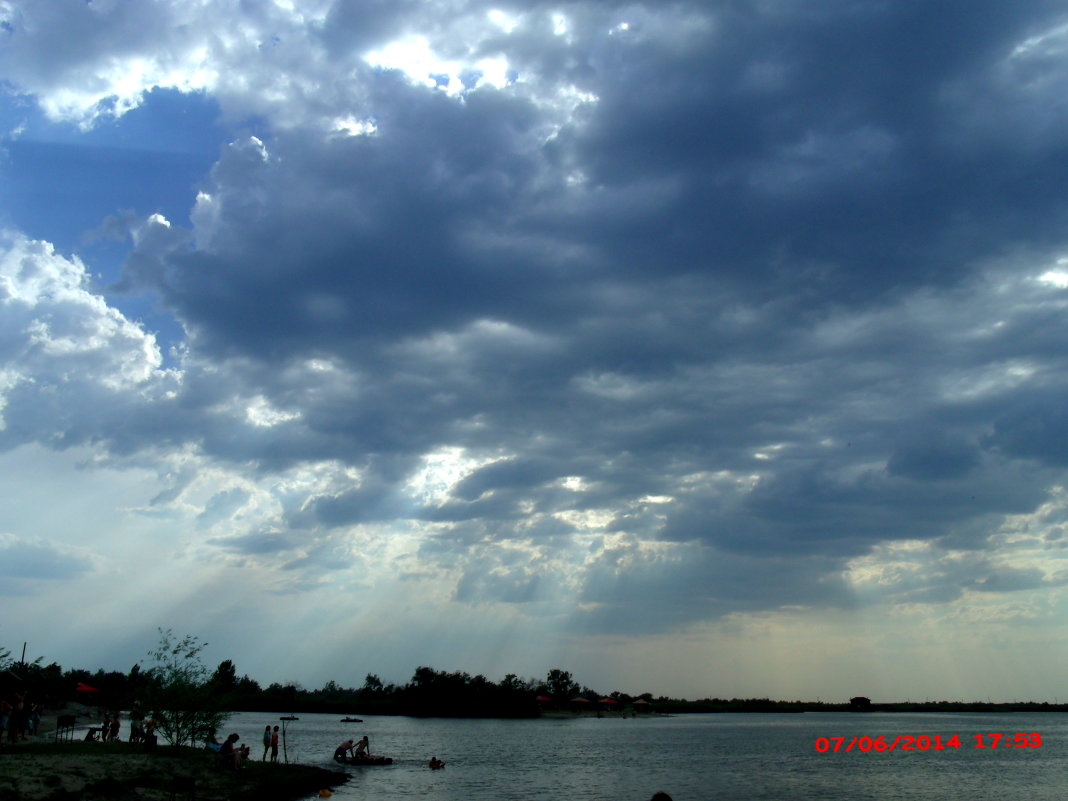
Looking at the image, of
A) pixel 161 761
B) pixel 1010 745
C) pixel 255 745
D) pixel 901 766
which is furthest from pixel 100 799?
pixel 1010 745

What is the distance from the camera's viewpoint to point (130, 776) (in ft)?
123

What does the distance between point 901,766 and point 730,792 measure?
30.1 meters

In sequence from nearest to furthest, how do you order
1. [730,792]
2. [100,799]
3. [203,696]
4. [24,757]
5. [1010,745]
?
1. [100,799]
2. [24,757]
3. [203,696]
4. [730,792]
5. [1010,745]

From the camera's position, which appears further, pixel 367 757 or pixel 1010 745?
pixel 1010 745

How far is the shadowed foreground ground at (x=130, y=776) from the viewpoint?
32.4m

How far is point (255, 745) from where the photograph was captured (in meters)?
82.8

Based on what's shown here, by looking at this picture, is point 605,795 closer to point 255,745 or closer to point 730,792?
point 730,792
